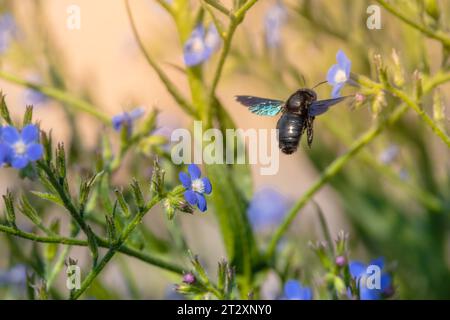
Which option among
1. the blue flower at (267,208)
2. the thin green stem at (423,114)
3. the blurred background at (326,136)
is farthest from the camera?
the blue flower at (267,208)

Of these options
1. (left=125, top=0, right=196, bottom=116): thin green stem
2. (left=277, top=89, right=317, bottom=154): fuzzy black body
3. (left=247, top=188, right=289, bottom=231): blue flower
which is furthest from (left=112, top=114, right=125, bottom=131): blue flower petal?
(left=247, top=188, right=289, bottom=231): blue flower

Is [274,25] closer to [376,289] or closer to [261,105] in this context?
[261,105]

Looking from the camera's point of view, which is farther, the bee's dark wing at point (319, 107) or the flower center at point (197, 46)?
the flower center at point (197, 46)

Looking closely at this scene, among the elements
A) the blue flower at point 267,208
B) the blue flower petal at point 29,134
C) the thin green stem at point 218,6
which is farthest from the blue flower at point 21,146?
the blue flower at point 267,208

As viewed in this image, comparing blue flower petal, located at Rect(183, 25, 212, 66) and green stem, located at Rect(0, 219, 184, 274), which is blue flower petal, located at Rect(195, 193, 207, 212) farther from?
blue flower petal, located at Rect(183, 25, 212, 66)

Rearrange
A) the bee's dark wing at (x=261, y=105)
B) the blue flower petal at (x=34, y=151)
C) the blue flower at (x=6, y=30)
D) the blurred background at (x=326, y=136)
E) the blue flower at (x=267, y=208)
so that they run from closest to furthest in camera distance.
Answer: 1. the blue flower petal at (x=34, y=151)
2. the bee's dark wing at (x=261, y=105)
3. the blurred background at (x=326, y=136)
4. the blue flower at (x=6, y=30)
5. the blue flower at (x=267, y=208)

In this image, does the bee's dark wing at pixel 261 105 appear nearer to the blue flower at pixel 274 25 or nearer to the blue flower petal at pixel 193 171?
the blue flower petal at pixel 193 171
